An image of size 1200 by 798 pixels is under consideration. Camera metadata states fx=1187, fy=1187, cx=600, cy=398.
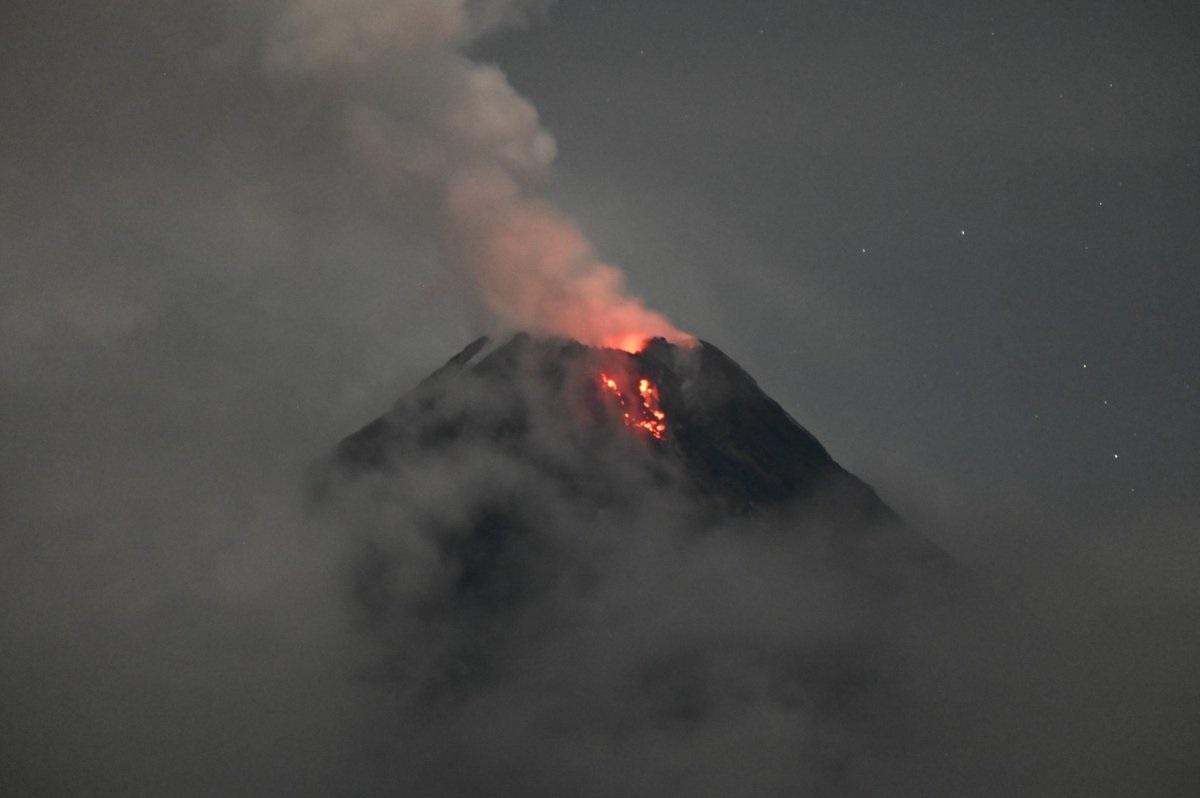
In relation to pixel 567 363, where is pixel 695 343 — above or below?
above
